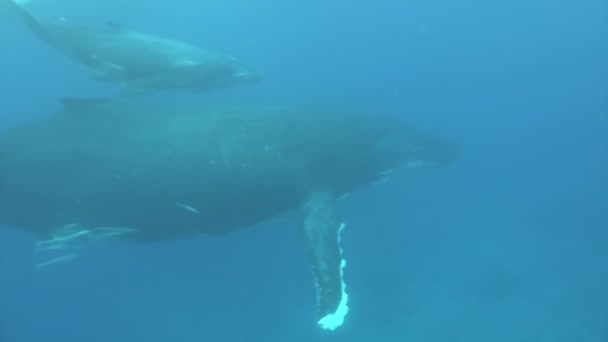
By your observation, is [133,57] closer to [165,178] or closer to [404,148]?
[165,178]

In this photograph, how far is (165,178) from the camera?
10.6 m

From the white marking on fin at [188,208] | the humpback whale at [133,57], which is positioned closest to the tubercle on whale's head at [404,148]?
the humpback whale at [133,57]

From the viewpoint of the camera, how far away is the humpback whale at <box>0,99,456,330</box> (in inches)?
420

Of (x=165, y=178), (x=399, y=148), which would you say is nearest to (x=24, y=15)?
(x=165, y=178)

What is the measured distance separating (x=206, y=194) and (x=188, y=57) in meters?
3.45

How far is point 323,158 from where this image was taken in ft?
39.3

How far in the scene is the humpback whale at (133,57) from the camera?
1220cm

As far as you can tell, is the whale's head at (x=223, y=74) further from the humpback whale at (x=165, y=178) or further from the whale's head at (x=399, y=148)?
the whale's head at (x=399, y=148)

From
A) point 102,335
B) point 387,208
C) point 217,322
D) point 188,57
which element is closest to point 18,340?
point 102,335

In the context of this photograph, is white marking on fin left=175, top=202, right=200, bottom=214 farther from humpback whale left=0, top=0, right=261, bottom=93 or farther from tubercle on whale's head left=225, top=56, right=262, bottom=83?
tubercle on whale's head left=225, top=56, right=262, bottom=83

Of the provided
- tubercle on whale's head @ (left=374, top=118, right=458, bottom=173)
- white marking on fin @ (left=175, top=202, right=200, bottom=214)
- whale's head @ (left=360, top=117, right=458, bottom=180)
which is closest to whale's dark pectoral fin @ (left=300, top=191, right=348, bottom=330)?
whale's head @ (left=360, top=117, right=458, bottom=180)

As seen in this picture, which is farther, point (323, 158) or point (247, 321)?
point (247, 321)

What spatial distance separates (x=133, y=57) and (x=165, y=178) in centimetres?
307

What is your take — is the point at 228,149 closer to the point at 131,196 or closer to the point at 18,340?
the point at 131,196
